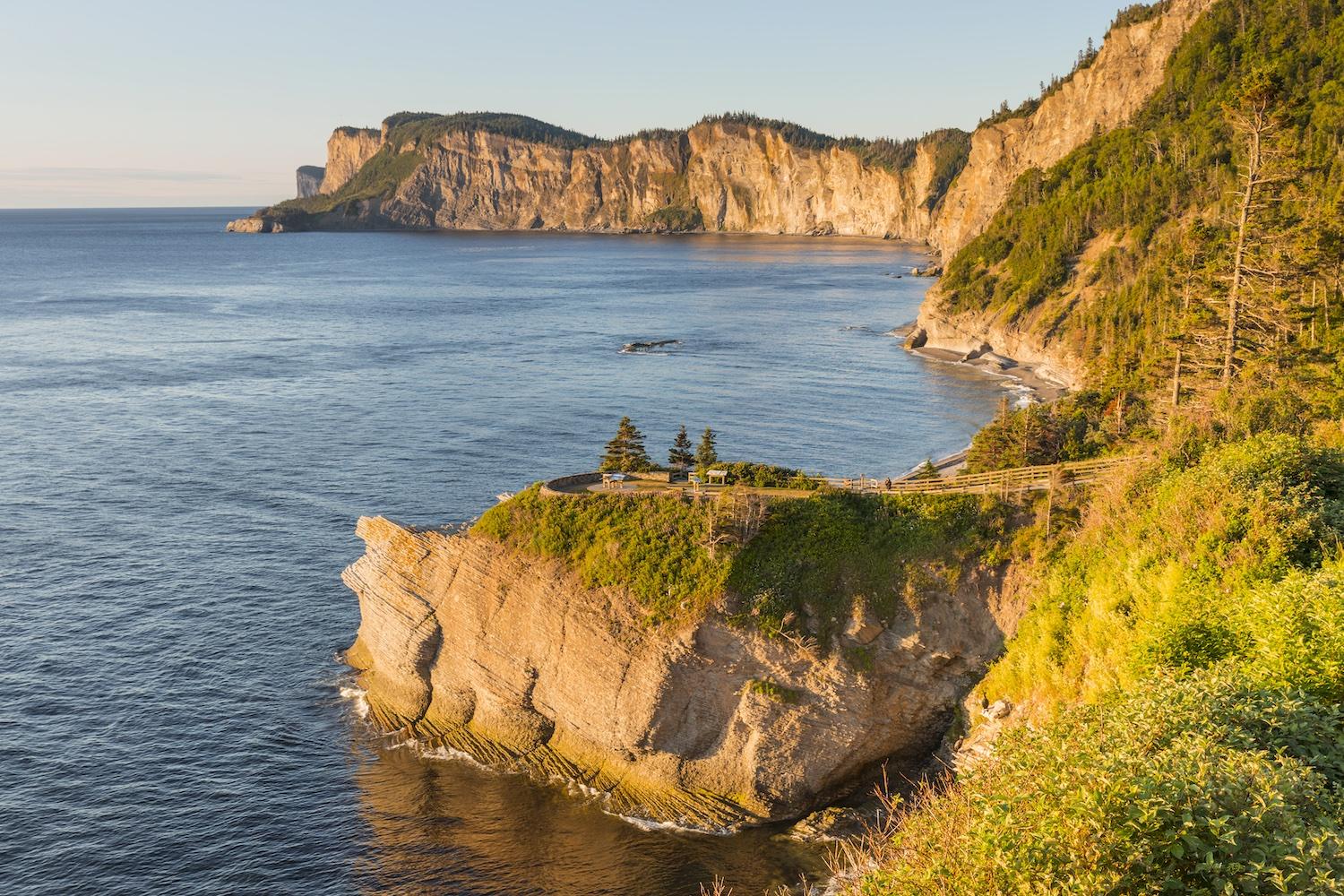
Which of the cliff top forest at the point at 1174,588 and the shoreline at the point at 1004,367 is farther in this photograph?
the shoreline at the point at 1004,367

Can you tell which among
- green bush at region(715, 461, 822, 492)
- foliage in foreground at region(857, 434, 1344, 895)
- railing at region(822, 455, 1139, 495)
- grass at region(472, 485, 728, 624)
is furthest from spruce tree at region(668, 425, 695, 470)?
foliage in foreground at region(857, 434, 1344, 895)

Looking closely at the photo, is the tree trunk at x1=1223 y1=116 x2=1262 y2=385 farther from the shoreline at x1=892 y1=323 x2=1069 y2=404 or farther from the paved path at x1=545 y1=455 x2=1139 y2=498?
the shoreline at x1=892 y1=323 x2=1069 y2=404

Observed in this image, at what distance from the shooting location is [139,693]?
4281 cm

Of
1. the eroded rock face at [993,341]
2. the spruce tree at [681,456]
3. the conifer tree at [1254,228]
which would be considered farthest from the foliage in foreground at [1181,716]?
the eroded rock face at [993,341]

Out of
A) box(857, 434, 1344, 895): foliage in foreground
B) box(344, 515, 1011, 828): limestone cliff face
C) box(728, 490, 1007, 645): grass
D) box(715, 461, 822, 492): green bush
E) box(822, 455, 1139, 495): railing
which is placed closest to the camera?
box(857, 434, 1344, 895): foliage in foreground

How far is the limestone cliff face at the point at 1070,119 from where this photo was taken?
452 ft

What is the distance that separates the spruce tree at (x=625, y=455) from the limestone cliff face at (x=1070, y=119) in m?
117

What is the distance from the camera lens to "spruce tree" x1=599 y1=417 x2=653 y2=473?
45719mm

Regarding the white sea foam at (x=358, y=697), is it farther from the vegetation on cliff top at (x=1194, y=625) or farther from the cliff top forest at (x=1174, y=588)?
the vegetation on cliff top at (x=1194, y=625)

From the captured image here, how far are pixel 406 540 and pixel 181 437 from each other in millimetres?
47393

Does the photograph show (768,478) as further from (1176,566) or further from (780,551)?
(1176,566)

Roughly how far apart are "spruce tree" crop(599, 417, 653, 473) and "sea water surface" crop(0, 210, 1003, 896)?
14187mm

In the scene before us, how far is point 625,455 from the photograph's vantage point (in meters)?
48.1

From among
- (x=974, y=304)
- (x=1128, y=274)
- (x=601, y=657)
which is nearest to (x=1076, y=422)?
(x=601, y=657)
